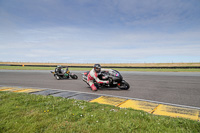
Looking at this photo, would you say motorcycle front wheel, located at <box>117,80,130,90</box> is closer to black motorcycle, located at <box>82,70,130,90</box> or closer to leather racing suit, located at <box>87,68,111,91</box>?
black motorcycle, located at <box>82,70,130,90</box>

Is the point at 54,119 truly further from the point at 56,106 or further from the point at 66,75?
the point at 66,75

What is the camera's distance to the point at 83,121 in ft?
13.1

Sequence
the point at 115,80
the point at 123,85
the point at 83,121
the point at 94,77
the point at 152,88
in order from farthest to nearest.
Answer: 1. the point at 152,88
2. the point at 94,77
3. the point at 123,85
4. the point at 115,80
5. the point at 83,121

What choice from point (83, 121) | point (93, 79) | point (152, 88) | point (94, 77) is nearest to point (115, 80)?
point (94, 77)

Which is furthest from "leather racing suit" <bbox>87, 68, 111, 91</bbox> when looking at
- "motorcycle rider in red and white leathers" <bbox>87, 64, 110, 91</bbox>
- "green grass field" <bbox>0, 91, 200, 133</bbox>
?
"green grass field" <bbox>0, 91, 200, 133</bbox>

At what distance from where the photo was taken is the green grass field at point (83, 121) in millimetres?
3582

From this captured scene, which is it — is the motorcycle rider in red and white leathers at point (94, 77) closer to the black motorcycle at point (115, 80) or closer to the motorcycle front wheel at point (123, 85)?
the black motorcycle at point (115, 80)

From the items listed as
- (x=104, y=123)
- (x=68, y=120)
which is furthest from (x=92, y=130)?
(x=68, y=120)

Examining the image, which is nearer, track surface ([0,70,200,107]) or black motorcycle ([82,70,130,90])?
track surface ([0,70,200,107])

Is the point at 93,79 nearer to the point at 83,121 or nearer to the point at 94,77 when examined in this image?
the point at 94,77

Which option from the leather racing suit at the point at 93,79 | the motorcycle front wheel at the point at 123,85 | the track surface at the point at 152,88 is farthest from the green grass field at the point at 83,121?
the motorcycle front wheel at the point at 123,85

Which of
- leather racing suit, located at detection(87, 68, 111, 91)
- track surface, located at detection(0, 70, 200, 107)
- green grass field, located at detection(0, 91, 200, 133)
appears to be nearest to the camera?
green grass field, located at detection(0, 91, 200, 133)

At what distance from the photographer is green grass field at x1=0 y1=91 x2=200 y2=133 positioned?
3.58 meters

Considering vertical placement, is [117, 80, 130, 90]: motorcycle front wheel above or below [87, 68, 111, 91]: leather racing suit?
below
